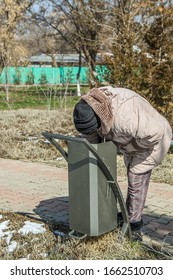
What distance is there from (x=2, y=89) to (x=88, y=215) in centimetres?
2256

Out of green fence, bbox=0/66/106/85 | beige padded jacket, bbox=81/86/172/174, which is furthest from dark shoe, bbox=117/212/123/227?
green fence, bbox=0/66/106/85

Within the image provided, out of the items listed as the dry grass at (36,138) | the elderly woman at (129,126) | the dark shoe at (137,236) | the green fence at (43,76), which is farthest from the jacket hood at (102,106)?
the green fence at (43,76)

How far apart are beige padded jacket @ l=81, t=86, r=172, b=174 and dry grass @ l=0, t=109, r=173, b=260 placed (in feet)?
2.53

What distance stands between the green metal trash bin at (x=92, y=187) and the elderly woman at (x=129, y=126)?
0.44ft

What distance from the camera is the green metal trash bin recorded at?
3191 mm

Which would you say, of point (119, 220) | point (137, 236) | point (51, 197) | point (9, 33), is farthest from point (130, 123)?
point (9, 33)

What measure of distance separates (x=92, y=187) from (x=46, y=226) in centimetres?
113

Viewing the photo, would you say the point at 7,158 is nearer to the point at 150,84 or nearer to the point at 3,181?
the point at 3,181

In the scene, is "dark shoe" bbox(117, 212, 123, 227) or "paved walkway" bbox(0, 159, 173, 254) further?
"paved walkway" bbox(0, 159, 173, 254)

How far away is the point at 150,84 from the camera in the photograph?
24.0 feet

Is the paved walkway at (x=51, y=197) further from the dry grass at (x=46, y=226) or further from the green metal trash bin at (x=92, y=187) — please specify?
the green metal trash bin at (x=92, y=187)

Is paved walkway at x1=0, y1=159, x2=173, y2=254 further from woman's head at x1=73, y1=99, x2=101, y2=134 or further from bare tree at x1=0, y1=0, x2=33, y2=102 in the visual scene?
bare tree at x1=0, y1=0, x2=33, y2=102

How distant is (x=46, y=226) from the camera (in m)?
4.12

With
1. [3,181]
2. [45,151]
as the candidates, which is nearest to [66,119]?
[45,151]
